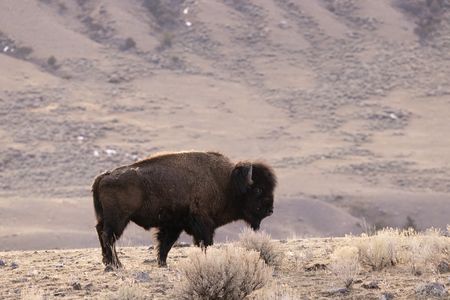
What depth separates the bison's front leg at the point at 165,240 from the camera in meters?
13.5

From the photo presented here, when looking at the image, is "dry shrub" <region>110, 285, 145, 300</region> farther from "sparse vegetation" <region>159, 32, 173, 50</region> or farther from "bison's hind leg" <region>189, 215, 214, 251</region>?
"sparse vegetation" <region>159, 32, 173, 50</region>

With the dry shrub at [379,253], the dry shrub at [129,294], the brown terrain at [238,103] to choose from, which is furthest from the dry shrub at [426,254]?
the brown terrain at [238,103]

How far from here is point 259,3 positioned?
8256 cm

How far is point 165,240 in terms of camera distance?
13.6 metres

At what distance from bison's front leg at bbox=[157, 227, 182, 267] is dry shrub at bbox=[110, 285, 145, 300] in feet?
12.0

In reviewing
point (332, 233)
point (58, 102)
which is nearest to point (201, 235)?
point (332, 233)

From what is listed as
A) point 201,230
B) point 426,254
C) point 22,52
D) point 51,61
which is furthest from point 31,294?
point 22,52

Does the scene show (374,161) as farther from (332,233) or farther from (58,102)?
(58,102)

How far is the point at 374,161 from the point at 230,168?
136 ft

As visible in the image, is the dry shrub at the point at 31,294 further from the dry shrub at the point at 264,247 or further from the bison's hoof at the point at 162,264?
the dry shrub at the point at 264,247

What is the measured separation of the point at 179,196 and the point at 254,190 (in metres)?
1.50

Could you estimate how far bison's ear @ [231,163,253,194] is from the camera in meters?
14.1

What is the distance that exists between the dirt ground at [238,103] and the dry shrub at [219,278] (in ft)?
90.3

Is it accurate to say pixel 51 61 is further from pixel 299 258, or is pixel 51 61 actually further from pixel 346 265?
pixel 346 265
